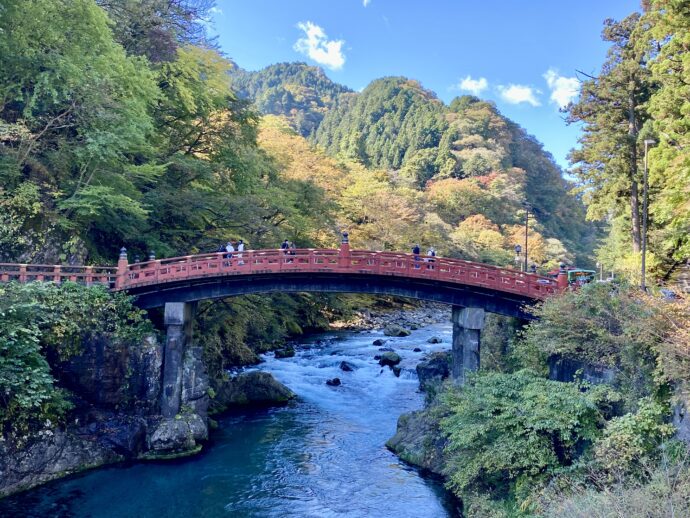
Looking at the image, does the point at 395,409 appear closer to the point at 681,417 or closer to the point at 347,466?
the point at 347,466

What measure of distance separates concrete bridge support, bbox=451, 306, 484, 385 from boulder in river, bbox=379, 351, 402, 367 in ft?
33.8

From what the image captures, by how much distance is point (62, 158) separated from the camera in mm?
21406

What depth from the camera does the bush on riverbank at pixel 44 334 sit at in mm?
15648

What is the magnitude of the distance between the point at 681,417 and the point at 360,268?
40.0ft

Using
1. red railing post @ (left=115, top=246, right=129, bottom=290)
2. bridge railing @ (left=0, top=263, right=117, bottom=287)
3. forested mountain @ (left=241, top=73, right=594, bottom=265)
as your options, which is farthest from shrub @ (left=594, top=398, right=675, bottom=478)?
forested mountain @ (left=241, top=73, right=594, bottom=265)

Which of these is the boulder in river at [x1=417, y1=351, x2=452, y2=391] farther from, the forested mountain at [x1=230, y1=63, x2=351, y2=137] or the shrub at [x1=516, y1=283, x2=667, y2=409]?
the forested mountain at [x1=230, y1=63, x2=351, y2=137]

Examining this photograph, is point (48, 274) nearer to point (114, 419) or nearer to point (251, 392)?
point (114, 419)

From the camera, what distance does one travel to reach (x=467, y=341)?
20891 millimetres

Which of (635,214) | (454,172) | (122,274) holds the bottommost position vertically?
(122,274)

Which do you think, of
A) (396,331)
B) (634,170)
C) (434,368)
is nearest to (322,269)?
(434,368)

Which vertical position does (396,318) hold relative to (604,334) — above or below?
below

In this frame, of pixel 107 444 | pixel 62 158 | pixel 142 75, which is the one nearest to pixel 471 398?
pixel 107 444

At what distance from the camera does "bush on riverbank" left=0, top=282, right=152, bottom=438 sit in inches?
616

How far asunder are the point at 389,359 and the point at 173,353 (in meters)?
15.1
